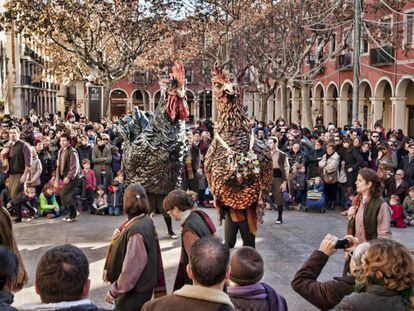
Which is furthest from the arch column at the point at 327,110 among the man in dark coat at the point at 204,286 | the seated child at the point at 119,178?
the man in dark coat at the point at 204,286

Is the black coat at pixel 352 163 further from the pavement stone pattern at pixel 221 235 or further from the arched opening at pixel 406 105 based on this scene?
the arched opening at pixel 406 105

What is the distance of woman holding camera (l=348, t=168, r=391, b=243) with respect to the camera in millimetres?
6004

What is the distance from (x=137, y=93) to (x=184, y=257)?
6262cm

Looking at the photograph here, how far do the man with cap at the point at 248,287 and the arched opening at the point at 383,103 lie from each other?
89.8ft

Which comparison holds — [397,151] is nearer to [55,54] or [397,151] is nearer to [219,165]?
[219,165]

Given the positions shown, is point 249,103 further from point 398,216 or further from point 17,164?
point 17,164

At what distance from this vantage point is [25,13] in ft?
71.3

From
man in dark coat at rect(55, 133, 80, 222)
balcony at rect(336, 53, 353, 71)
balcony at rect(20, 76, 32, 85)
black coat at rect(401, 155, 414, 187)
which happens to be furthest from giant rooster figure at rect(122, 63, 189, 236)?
balcony at rect(20, 76, 32, 85)

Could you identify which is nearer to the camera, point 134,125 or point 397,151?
point 134,125

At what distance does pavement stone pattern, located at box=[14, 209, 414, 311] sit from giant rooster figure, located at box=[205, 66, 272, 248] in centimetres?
95

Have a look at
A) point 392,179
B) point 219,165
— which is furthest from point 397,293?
point 392,179

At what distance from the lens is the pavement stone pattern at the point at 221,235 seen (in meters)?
7.48

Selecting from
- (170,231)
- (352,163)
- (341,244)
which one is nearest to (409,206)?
(352,163)

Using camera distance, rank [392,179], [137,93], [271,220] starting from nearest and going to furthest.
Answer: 1. [271,220]
2. [392,179]
3. [137,93]
